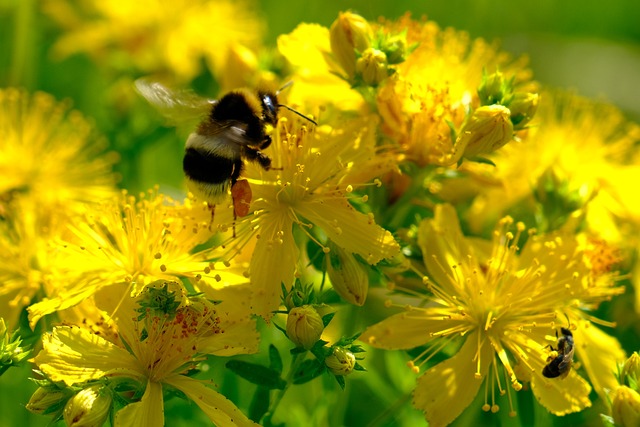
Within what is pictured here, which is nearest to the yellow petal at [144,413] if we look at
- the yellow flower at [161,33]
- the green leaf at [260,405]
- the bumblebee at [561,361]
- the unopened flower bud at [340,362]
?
the green leaf at [260,405]

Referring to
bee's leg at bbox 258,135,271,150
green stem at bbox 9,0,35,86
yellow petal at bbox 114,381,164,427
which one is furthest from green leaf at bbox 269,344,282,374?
green stem at bbox 9,0,35,86

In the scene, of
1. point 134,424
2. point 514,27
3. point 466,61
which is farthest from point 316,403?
point 514,27

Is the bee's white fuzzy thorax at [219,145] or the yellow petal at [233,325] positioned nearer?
the yellow petal at [233,325]

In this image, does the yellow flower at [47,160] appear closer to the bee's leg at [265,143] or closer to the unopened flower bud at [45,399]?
the bee's leg at [265,143]

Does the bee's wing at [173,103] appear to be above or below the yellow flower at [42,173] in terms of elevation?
→ above

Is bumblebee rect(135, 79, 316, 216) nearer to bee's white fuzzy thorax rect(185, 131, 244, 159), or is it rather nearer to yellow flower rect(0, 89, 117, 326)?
bee's white fuzzy thorax rect(185, 131, 244, 159)

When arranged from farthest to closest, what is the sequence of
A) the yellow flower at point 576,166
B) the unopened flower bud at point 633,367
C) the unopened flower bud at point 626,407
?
the yellow flower at point 576,166, the unopened flower bud at point 633,367, the unopened flower bud at point 626,407

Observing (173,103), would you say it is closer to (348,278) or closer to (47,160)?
(348,278)
